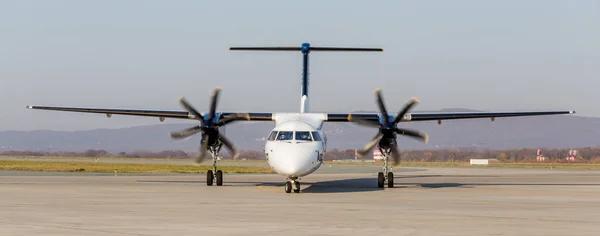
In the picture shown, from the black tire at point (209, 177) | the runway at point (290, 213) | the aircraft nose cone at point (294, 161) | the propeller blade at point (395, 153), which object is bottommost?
the runway at point (290, 213)

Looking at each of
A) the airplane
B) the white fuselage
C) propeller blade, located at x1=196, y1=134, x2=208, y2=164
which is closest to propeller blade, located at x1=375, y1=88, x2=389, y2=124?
the airplane

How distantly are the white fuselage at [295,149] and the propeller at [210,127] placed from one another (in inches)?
175

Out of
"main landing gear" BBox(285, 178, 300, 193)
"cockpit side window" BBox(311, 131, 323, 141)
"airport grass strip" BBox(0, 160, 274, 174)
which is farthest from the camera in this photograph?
"airport grass strip" BBox(0, 160, 274, 174)

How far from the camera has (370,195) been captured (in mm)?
29016

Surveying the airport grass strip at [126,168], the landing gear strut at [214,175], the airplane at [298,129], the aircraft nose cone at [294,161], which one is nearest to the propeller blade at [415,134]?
the airplane at [298,129]

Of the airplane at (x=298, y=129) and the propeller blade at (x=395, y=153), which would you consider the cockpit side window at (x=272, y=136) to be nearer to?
the airplane at (x=298, y=129)

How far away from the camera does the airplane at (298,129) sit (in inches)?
1151

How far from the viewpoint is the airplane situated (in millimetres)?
29234

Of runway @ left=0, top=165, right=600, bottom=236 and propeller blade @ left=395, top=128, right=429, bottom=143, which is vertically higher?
propeller blade @ left=395, top=128, right=429, bottom=143

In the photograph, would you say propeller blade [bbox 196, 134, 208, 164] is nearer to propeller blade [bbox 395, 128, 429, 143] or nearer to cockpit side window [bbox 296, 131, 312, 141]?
cockpit side window [bbox 296, 131, 312, 141]

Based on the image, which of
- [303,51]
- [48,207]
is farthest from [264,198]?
[303,51]

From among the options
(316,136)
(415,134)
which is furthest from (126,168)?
(316,136)

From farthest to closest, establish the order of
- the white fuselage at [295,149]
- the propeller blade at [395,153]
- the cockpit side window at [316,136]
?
the propeller blade at [395,153] → the cockpit side window at [316,136] → the white fuselage at [295,149]

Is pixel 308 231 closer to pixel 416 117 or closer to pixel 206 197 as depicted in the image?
pixel 206 197
